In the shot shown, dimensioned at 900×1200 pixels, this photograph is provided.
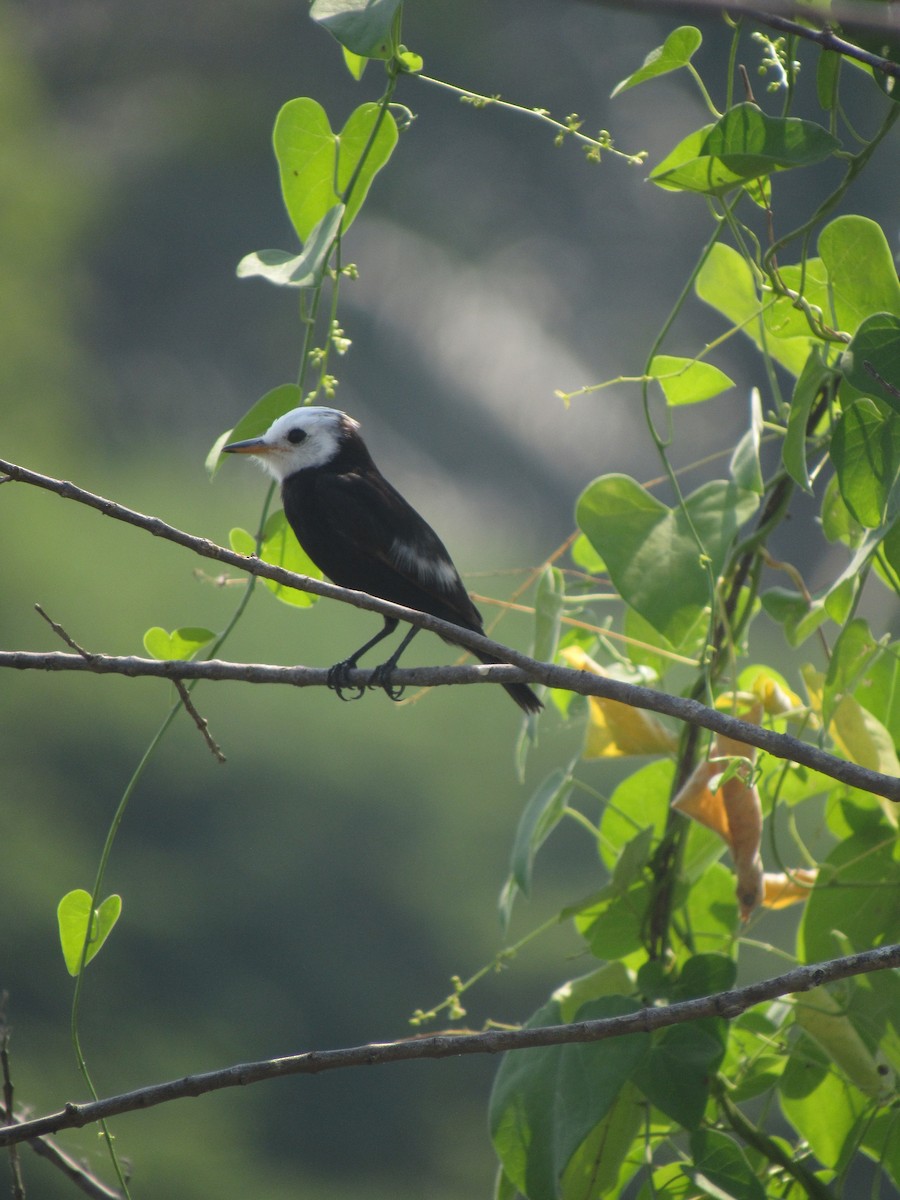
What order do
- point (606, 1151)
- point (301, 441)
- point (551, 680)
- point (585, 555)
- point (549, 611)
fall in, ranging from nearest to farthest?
point (551, 680), point (606, 1151), point (549, 611), point (585, 555), point (301, 441)

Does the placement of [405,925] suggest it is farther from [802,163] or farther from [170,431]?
[802,163]

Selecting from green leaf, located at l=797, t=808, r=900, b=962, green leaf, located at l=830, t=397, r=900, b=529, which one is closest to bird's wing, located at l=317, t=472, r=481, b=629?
green leaf, located at l=797, t=808, r=900, b=962

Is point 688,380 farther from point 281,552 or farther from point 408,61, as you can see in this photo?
point 281,552

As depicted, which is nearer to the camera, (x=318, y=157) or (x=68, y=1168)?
(x=68, y=1168)

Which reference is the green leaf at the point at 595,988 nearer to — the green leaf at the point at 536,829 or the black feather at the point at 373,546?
the green leaf at the point at 536,829

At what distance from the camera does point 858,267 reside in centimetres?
105

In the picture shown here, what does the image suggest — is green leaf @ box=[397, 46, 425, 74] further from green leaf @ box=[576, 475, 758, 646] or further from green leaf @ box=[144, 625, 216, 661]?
green leaf @ box=[144, 625, 216, 661]

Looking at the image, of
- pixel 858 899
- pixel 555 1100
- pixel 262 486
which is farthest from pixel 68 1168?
pixel 262 486

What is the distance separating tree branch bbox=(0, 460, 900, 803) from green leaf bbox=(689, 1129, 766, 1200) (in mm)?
415

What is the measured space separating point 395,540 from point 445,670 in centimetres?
86

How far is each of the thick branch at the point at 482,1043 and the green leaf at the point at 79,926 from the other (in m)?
0.22

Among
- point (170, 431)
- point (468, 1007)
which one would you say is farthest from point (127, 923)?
point (170, 431)

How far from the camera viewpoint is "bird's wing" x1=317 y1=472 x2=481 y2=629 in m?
1.85

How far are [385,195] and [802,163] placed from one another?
2352 millimetres
